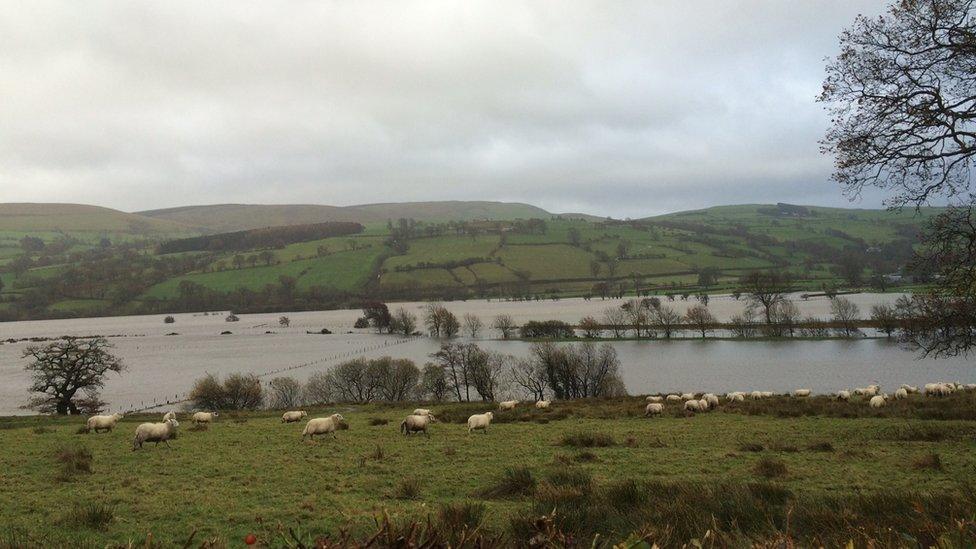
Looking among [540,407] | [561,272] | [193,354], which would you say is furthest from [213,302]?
[540,407]

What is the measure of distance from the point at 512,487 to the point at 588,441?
646 centimetres

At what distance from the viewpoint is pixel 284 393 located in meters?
50.1

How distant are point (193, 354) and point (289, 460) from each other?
252 feet

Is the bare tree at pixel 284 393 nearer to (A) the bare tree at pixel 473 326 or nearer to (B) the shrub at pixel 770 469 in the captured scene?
(A) the bare tree at pixel 473 326

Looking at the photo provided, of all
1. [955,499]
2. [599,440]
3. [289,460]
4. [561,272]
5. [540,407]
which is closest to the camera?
[955,499]

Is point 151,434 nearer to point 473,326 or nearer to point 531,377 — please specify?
point 531,377

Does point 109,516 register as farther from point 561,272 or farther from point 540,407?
point 561,272

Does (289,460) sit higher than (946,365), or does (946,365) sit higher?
(289,460)

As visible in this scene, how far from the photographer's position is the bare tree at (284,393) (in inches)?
1962

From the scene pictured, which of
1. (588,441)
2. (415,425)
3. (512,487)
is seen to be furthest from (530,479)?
(415,425)

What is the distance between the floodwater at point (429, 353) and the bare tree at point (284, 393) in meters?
8.90

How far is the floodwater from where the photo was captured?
1956 inches

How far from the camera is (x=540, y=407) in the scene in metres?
27.6

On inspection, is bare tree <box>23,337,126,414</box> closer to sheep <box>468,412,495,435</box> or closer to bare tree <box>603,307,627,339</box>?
sheep <box>468,412,495,435</box>
